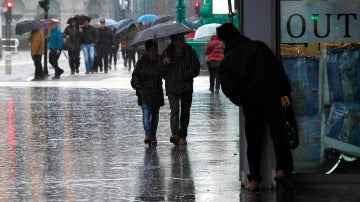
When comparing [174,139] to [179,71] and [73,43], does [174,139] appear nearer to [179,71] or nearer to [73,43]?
[179,71]

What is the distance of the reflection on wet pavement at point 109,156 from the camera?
11.4 meters

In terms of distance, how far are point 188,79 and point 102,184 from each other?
13.2ft

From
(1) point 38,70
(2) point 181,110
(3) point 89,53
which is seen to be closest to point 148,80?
(2) point 181,110

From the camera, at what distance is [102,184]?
12.0 m

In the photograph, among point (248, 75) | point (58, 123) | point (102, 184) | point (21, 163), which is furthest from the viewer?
point (58, 123)

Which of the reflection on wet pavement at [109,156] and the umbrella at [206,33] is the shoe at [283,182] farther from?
the umbrella at [206,33]

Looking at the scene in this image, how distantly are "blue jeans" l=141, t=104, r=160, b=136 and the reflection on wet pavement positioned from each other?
0.85 ft

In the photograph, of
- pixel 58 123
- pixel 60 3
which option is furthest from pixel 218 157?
pixel 60 3

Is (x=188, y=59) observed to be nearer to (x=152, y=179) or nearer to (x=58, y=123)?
(x=152, y=179)

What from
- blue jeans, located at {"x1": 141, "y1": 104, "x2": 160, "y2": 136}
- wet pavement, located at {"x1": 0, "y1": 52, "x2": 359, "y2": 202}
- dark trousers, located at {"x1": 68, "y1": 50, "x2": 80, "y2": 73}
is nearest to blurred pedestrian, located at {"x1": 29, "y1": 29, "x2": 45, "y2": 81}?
dark trousers, located at {"x1": 68, "y1": 50, "x2": 80, "y2": 73}

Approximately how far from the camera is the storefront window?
11.4 meters

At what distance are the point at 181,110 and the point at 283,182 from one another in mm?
5041

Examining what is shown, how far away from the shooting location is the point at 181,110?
52.3 feet

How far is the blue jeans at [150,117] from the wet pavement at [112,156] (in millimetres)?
267
